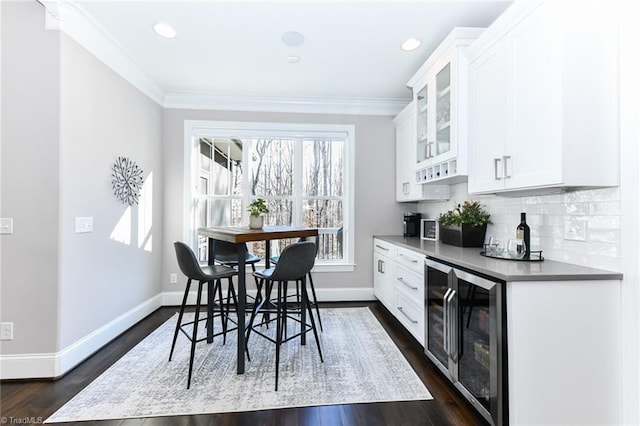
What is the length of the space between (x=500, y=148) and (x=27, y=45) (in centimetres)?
352

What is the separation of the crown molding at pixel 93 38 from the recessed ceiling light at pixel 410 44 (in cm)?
265

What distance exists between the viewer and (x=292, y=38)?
2.71 meters

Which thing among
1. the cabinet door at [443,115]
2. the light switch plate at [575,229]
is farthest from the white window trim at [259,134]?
the light switch plate at [575,229]

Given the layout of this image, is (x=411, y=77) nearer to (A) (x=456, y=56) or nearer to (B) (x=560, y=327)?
(A) (x=456, y=56)

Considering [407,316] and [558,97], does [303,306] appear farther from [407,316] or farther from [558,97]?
[558,97]

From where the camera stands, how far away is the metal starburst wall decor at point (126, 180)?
3035mm

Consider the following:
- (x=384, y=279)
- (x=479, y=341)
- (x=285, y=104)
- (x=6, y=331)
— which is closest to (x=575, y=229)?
(x=479, y=341)

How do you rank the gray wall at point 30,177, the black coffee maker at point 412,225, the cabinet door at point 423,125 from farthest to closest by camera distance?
the black coffee maker at point 412,225
the cabinet door at point 423,125
the gray wall at point 30,177

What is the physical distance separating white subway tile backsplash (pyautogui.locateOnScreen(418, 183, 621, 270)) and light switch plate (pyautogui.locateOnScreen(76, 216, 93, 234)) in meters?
3.49

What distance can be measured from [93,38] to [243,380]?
3080mm

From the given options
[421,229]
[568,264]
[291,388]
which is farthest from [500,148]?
[291,388]

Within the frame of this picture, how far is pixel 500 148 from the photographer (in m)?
2.09

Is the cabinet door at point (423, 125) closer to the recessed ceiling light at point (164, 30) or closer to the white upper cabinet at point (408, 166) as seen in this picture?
the white upper cabinet at point (408, 166)

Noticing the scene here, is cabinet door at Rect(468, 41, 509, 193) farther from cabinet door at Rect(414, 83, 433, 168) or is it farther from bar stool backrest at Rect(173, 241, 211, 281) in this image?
bar stool backrest at Rect(173, 241, 211, 281)
